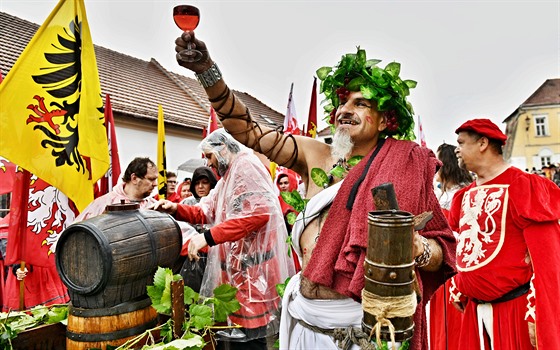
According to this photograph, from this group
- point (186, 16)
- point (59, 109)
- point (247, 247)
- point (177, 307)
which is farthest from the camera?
point (247, 247)

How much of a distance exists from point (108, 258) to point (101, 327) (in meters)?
0.34

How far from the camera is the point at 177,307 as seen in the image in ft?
6.04

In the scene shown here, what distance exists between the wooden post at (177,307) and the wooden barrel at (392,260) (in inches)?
43.2

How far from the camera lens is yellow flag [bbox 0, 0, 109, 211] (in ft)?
8.43

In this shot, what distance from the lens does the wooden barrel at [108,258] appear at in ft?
5.77

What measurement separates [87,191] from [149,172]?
119cm

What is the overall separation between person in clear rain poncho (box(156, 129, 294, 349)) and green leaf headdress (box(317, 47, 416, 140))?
4.43 ft

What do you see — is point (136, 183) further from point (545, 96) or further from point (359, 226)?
point (545, 96)

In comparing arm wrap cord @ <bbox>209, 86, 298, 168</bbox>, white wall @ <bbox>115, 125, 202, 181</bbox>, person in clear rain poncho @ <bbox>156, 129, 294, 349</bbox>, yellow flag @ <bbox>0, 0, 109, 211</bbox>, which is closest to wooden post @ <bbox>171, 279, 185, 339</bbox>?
arm wrap cord @ <bbox>209, 86, 298, 168</bbox>

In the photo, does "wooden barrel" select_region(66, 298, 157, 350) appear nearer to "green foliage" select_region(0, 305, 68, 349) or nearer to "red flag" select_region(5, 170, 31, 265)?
"green foliage" select_region(0, 305, 68, 349)

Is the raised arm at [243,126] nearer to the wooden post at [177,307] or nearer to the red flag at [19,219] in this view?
the wooden post at [177,307]

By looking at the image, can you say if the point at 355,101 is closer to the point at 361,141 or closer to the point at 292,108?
the point at 361,141

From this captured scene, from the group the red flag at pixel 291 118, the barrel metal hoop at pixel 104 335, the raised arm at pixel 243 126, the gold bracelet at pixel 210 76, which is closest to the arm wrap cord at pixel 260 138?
the raised arm at pixel 243 126

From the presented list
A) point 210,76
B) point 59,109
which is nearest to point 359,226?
point 210,76
